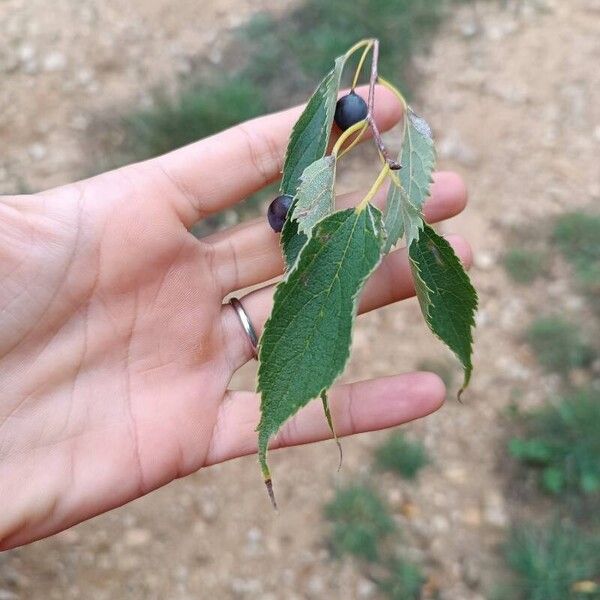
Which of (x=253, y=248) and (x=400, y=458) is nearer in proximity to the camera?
(x=253, y=248)

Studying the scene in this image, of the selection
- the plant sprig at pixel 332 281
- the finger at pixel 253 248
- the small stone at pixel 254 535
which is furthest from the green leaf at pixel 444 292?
the small stone at pixel 254 535

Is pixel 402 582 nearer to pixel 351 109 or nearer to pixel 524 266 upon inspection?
pixel 524 266

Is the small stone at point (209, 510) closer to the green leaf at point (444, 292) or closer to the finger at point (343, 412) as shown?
the finger at point (343, 412)

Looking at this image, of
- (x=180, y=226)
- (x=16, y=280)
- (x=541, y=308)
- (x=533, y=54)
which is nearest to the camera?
(x=16, y=280)

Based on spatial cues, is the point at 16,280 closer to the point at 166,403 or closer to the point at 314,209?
the point at 166,403

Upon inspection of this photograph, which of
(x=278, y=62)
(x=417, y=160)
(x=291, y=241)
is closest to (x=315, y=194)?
(x=291, y=241)

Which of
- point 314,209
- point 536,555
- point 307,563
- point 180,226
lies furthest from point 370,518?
point 314,209

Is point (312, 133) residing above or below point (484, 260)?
above
